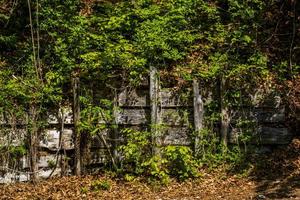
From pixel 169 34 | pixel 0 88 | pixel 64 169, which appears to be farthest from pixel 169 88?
pixel 0 88

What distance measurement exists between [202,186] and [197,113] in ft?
5.22

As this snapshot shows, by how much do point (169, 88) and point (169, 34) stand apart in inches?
49.4

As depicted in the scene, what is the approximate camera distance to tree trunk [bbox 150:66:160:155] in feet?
30.6

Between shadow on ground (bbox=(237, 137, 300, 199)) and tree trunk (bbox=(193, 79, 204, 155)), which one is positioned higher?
tree trunk (bbox=(193, 79, 204, 155))

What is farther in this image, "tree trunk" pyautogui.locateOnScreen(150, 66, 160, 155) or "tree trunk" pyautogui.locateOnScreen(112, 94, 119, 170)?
"tree trunk" pyautogui.locateOnScreen(112, 94, 119, 170)

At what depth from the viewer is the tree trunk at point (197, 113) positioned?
9.48 meters

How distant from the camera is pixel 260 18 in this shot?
10766 millimetres

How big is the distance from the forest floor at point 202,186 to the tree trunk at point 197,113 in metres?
0.69

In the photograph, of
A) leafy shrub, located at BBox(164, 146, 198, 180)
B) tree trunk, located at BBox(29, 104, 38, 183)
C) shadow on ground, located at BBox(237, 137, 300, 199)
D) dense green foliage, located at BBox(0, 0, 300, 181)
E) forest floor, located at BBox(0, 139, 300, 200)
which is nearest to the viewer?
shadow on ground, located at BBox(237, 137, 300, 199)

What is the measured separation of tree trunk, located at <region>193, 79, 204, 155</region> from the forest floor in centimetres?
69

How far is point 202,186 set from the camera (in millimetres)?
8836

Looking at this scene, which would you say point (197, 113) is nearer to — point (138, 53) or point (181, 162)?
point (181, 162)

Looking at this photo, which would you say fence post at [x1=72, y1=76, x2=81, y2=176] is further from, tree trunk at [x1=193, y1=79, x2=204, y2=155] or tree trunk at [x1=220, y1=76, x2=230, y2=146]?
tree trunk at [x1=220, y1=76, x2=230, y2=146]

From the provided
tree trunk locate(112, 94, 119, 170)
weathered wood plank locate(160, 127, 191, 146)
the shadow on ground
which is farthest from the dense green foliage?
the shadow on ground
